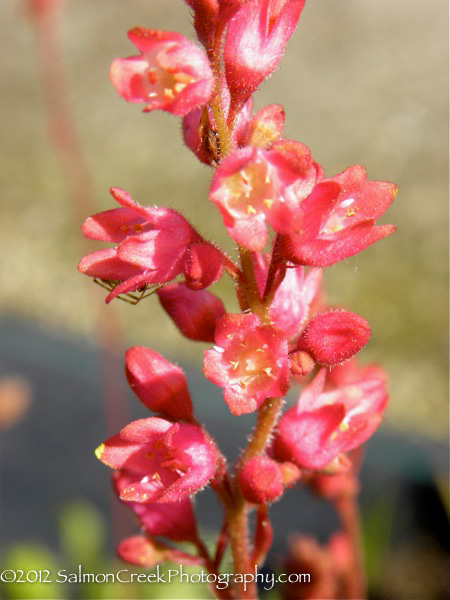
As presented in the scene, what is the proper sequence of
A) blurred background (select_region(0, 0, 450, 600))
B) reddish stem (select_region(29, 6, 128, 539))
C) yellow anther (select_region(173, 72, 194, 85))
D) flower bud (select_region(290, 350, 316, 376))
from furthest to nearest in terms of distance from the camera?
blurred background (select_region(0, 0, 450, 600)) < reddish stem (select_region(29, 6, 128, 539)) < flower bud (select_region(290, 350, 316, 376)) < yellow anther (select_region(173, 72, 194, 85))

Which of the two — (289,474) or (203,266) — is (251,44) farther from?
(289,474)

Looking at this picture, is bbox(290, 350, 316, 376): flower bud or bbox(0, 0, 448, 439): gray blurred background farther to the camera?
bbox(0, 0, 448, 439): gray blurred background

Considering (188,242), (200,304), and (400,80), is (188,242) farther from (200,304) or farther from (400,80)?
(400,80)

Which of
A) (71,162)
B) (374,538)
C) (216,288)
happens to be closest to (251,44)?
(374,538)

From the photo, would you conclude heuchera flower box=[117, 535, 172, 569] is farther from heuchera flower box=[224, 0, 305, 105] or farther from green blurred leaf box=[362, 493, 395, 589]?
green blurred leaf box=[362, 493, 395, 589]

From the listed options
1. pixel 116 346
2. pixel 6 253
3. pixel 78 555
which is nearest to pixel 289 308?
pixel 78 555

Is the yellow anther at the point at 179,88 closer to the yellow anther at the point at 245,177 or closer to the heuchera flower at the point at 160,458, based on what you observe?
the yellow anther at the point at 245,177

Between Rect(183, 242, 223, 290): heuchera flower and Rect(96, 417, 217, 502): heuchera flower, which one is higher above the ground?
Rect(183, 242, 223, 290): heuchera flower

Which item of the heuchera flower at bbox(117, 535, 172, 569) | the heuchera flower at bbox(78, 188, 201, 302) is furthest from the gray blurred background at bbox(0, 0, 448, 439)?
the heuchera flower at bbox(78, 188, 201, 302)
